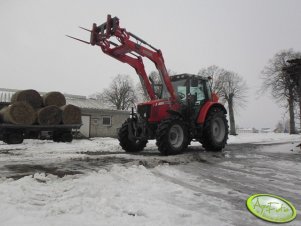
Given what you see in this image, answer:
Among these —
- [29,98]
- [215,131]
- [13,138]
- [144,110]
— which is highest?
[29,98]

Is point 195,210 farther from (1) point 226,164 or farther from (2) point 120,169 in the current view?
(1) point 226,164

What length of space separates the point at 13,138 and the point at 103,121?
38.3 feet

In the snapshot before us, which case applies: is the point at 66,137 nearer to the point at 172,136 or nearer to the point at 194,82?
the point at 172,136

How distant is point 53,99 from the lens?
15938mm

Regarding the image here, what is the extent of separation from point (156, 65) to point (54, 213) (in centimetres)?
707

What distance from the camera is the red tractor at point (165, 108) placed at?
877 cm

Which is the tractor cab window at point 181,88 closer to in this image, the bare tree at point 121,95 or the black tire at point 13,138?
the black tire at point 13,138

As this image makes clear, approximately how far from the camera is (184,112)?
32.6ft

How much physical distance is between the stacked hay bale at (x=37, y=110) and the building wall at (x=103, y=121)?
7920 millimetres

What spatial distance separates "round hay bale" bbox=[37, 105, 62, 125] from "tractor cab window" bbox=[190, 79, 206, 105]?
8253 mm

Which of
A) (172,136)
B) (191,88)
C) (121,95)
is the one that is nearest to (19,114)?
(172,136)

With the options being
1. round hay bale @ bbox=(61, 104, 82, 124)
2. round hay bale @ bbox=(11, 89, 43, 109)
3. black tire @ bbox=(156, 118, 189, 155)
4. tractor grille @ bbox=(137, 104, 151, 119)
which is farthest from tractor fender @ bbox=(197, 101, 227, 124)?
round hay bale @ bbox=(11, 89, 43, 109)

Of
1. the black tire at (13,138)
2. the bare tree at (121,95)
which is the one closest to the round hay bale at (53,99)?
the black tire at (13,138)

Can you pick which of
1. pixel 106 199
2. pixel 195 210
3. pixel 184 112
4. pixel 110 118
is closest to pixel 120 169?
pixel 106 199
